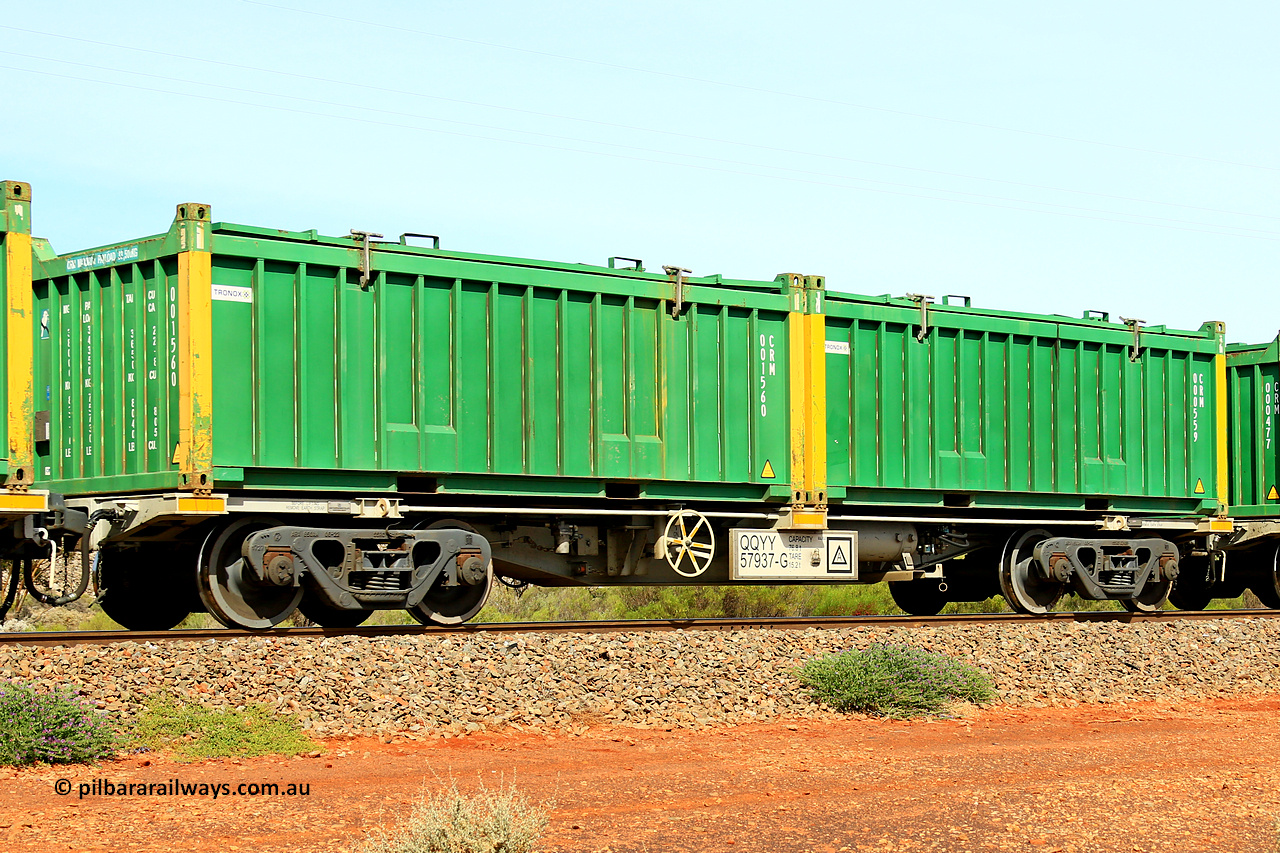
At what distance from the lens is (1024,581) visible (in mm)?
16750

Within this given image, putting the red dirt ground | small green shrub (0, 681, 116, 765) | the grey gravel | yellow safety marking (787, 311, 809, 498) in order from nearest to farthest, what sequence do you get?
the red dirt ground < small green shrub (0, 681, 116, 765) < the grey gravel < yellow safety marking (787, 311, 809, 498)

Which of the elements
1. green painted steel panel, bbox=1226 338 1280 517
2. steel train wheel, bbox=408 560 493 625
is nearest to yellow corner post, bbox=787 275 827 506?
steel train wheel, bbox=408 560 493 625

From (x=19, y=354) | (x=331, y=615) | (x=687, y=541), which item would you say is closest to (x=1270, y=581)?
(x=687, y=541)

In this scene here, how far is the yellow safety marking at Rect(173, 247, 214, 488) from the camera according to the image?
38.9 feet

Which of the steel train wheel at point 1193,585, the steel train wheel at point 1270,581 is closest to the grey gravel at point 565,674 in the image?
the steel train wheel at point 1270,581

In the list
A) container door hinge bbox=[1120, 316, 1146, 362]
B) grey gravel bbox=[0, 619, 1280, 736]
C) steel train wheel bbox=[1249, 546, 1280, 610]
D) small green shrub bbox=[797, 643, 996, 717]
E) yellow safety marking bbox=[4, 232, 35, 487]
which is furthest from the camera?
steel train wheel bbox=[1249, 546, 1280, 610]

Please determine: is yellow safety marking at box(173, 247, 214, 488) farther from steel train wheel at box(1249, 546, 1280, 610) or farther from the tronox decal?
steel train wheel at box(1249, 546, 1280, 610)

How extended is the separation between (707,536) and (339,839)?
8.45 meters

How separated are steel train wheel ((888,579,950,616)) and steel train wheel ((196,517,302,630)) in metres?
9.17

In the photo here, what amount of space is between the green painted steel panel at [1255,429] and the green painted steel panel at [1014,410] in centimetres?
139

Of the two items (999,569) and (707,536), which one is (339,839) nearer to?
(707,536)

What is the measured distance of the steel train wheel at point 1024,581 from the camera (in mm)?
16594

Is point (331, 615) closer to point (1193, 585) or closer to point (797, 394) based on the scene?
point (797, 394)

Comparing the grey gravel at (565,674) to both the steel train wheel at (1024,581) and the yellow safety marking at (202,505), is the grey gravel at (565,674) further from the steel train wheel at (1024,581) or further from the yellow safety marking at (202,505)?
the steel train wheel at (1024,581)
